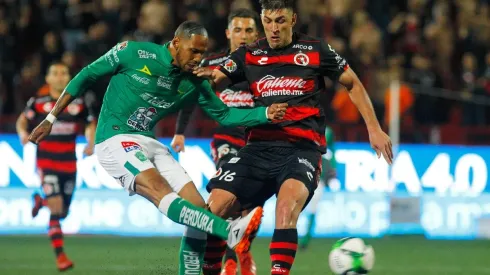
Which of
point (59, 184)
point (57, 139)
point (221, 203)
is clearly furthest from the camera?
point (57, 139)

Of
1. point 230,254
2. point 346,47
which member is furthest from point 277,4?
point 346,47

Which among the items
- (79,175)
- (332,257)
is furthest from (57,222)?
(332,257)

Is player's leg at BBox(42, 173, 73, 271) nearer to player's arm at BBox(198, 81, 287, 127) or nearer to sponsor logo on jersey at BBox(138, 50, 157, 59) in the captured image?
player's arm at BBox(198, 81, 287, 127)

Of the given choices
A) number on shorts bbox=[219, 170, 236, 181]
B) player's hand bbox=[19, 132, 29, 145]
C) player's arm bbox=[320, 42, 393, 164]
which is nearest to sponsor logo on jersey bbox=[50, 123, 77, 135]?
player's hand bbox=[19, 132, 29, 145]

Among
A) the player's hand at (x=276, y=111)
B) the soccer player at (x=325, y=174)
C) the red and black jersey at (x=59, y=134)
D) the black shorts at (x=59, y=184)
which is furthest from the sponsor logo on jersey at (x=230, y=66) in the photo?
the soccer player at (x=325, y=174)

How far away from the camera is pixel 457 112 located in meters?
18.1

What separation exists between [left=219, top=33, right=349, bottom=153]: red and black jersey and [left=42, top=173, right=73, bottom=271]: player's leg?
12.2ft

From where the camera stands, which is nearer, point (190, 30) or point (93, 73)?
point (190, 30)

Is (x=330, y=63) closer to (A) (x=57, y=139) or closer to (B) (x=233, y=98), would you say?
(B) (x=233, y=98)

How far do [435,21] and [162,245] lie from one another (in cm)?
861

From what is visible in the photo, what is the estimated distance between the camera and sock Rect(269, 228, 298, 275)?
8070 millimetres

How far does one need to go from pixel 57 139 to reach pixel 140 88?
206 inches

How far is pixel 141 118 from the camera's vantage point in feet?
28.4

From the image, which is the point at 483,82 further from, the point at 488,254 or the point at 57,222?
the point at 57,222
